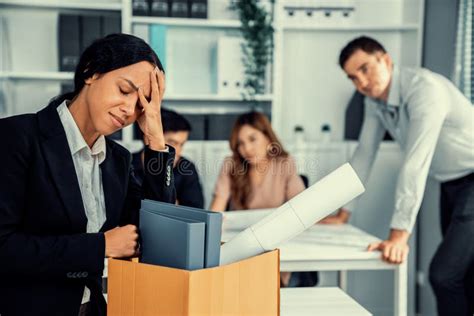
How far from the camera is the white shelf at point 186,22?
340 centimetres

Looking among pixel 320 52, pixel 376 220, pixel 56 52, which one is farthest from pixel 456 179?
pixel 56 52

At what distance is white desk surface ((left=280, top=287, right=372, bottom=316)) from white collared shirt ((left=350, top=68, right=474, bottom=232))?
0.63m

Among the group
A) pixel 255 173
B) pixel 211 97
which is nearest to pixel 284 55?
pixel 211 97

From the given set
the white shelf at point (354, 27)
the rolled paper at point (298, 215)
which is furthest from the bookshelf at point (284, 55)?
the rolled paper at point (298, 215)

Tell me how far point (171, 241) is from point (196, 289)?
0.11 metres

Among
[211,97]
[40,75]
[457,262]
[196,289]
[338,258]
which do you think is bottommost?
[457,262]

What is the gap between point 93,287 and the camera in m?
1.23

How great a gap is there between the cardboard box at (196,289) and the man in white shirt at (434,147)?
1.27m

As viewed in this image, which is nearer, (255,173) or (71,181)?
(71,181)

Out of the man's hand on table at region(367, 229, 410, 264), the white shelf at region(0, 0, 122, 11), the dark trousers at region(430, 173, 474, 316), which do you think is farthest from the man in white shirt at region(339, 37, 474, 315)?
the white shelf at region(0, 0, 122, 11)

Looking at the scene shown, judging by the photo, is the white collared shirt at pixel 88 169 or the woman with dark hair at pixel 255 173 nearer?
the white collared shirt at pixel 88 169

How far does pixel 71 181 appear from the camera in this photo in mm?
1198

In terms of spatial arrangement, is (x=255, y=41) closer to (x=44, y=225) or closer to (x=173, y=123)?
(x=173, y=123)

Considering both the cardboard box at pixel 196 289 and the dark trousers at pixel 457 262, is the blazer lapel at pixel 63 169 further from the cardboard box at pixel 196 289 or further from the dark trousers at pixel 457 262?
the dark trousers at pixel 457 262
